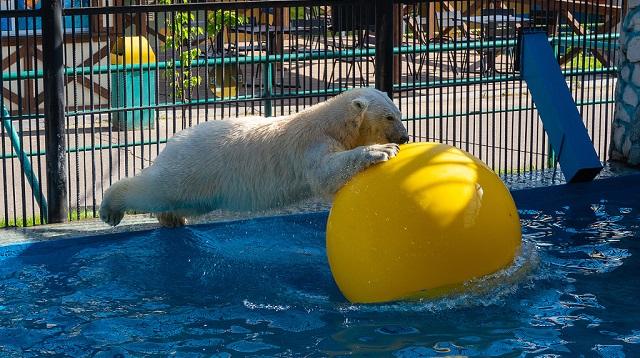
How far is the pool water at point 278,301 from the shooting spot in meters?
5.20

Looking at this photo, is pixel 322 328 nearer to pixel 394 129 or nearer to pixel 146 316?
pixel 146 316

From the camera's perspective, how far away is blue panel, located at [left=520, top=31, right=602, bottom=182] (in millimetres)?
8211

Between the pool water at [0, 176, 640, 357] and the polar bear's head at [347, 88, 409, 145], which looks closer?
the pool water at [0, 176, 640, 357]

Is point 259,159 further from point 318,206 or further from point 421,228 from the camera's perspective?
Result: point 421,228

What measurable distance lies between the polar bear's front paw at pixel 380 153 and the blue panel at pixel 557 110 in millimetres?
3020

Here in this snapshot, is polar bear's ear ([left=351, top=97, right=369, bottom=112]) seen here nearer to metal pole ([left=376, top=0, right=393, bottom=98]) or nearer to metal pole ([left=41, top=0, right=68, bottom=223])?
metal pole ([left=376, top=0, right=393, bottom=98])

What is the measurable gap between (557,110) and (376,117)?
248 centimetres

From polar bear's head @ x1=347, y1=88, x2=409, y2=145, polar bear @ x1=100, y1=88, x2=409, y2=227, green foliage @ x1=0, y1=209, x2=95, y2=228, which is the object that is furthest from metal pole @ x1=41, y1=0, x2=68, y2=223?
polar bear's head @ x1=347, y1=88, x2=409, y2=145

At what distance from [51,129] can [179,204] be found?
1270 millimetres

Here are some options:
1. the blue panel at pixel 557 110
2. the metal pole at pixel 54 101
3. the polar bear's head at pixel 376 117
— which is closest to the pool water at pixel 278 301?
the metal pole at pixel 54 101

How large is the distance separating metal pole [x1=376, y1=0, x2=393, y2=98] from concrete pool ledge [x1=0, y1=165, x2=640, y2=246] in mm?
1196

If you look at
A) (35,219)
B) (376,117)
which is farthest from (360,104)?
(35,219)

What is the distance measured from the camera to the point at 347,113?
6.40m

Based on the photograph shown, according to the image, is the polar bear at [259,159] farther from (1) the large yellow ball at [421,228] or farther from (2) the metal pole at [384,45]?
(2) the metal pole at [384,45]
